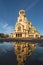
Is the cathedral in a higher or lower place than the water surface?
higher

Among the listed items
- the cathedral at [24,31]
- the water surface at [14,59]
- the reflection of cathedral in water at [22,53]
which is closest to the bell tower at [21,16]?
the cathedral at [24,31]

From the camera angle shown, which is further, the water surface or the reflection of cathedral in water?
the reflection of cathedral in water

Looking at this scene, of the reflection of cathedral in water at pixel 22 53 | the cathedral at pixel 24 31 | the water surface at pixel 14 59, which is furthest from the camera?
the cathedral at pixel 24 31

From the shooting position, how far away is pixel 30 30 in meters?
162

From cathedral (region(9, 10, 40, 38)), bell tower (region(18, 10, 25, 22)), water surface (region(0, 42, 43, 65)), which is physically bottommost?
water surface (region(0, 42, 43, 65))

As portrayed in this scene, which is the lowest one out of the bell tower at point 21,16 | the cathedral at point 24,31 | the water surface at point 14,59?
the water surface at point 14,59

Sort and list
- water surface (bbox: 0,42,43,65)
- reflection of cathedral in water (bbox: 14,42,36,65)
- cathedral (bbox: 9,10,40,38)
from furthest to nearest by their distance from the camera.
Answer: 1. cathedral (bbox: 9,10,40,38)
2. reflection of cathedral in water (bbox: 14,42,36,65)
3. water surface (bbox: 0,42,43,65)

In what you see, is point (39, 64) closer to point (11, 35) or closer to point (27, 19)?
point (11, 35)

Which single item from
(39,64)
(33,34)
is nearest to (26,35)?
(33,34)

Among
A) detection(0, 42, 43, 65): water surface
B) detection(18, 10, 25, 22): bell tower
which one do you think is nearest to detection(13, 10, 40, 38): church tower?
detection(18, 10, 25, 22): bell tower

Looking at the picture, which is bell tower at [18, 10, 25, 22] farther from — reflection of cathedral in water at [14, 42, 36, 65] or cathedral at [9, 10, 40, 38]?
reflection of cathedral in water at [14, 42, 36, 65]

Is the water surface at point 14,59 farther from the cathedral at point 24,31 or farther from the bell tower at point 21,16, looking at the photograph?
the bell tower at point 21,16

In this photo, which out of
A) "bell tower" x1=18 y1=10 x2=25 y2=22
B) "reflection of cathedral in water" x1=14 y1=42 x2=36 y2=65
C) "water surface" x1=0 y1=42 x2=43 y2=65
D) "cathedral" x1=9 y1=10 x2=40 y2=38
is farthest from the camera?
"bell tower" x1=18 y1=10 x2=25 y2=22

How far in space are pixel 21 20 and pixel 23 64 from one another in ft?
489
